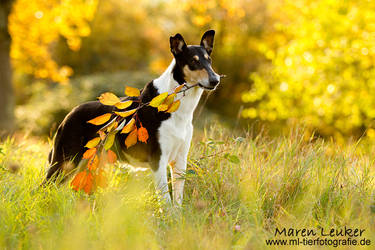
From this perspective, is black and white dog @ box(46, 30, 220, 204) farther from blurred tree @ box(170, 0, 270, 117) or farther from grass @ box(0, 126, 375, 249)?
blurred tree @ box(170, 0, 270, 117)

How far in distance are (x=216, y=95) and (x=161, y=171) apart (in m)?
9.52

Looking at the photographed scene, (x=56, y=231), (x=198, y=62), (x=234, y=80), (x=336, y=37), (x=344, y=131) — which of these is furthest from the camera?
(x=234, y=80)

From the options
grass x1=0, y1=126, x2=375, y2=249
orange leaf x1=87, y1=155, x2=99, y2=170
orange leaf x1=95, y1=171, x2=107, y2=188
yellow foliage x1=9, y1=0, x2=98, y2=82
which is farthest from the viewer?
yellow foliage x1=9, y1=0, x2=98, y2=82

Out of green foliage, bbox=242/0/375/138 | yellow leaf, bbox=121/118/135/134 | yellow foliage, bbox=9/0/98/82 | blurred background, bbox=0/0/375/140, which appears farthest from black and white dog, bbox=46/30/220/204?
yellow foliage, bbox=9/0/98/82

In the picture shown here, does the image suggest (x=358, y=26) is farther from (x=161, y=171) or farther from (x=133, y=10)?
(x=133, y=10)

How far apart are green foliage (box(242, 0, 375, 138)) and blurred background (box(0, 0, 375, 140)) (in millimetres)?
22

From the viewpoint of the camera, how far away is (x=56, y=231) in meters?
2.67

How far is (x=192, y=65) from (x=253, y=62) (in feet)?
31.9

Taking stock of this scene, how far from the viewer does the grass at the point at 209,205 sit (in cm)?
264

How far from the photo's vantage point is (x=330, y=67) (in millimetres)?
8719

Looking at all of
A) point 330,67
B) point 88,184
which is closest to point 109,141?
point 88,184

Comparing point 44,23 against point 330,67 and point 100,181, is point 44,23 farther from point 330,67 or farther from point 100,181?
point 100,181

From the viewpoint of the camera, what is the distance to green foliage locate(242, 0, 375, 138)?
26.9 feet

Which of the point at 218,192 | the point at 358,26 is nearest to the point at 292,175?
the point at 218,192
